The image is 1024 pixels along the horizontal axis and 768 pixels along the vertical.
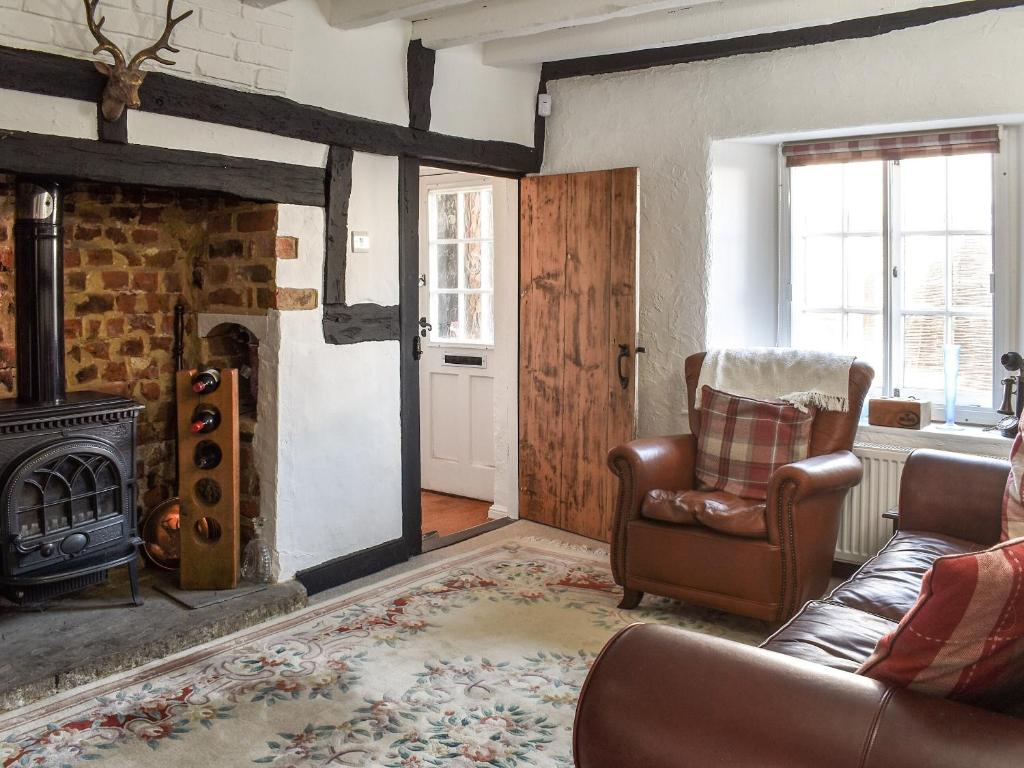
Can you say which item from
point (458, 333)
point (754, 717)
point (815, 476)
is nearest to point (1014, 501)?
point (815, 476)

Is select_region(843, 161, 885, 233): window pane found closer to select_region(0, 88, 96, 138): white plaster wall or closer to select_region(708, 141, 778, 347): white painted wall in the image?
select_region(708, 141, 778, 347): white painted wall

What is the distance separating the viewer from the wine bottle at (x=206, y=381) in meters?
3.60

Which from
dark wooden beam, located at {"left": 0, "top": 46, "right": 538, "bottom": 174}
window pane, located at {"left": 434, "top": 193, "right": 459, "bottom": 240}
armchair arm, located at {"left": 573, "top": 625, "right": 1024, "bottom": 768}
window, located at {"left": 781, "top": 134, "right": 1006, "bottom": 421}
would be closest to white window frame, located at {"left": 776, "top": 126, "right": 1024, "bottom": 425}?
window, located at {"left": 781, "top": 134, "right": 1006, "bottom": 421}

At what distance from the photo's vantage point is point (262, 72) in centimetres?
356

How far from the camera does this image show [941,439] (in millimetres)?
3867

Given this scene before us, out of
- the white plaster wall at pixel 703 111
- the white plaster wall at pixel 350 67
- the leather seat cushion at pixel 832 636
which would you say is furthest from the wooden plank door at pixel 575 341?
the leather seat cushion at pixel 832 636

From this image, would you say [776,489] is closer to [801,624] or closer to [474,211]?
[801,624]

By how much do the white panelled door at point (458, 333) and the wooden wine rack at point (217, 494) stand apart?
6.40 ft

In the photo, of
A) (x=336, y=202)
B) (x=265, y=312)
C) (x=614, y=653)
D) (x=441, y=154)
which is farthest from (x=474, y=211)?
(x=614, y=653)

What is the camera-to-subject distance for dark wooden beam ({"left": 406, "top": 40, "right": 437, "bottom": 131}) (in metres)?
4.20

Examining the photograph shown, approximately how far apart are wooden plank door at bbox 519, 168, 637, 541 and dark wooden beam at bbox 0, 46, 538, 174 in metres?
0.40

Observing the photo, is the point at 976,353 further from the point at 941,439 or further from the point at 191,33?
the point at 191,33

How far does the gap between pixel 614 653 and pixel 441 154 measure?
3.21 m

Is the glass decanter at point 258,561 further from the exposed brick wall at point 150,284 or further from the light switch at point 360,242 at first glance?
the light switch at point 360,242
